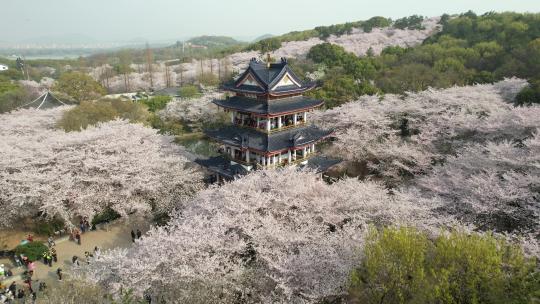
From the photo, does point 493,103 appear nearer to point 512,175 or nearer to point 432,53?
point 512,175

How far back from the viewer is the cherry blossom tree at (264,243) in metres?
14.5

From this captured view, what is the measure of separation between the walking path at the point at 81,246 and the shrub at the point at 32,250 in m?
0.60

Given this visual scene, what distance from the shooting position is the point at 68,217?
23797 millimetres

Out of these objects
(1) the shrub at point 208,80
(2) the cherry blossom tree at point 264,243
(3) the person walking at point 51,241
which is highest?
(1) the shrub at point 208,80

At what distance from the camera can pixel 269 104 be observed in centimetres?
2395

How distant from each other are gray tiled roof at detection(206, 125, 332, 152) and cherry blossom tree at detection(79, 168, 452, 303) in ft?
12.5

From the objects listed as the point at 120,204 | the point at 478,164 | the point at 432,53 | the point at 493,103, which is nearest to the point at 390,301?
the point at 478,164

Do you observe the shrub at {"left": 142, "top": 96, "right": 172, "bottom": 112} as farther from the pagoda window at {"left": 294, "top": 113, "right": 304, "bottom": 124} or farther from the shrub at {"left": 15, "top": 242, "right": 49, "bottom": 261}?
the shrub at {"left": 15, "top": 242, "right": 49, "bottom": 261}

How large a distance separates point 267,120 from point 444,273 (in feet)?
50.8

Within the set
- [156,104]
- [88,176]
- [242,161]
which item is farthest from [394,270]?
[156,104]

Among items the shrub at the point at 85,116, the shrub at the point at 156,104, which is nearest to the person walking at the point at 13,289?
the shrub at the point at 85,116

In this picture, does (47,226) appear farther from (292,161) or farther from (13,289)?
(292,161)

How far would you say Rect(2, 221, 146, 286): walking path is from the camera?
20.6 meters

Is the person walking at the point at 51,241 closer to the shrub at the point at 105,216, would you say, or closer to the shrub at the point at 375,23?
the shrub at the point at 105,216
